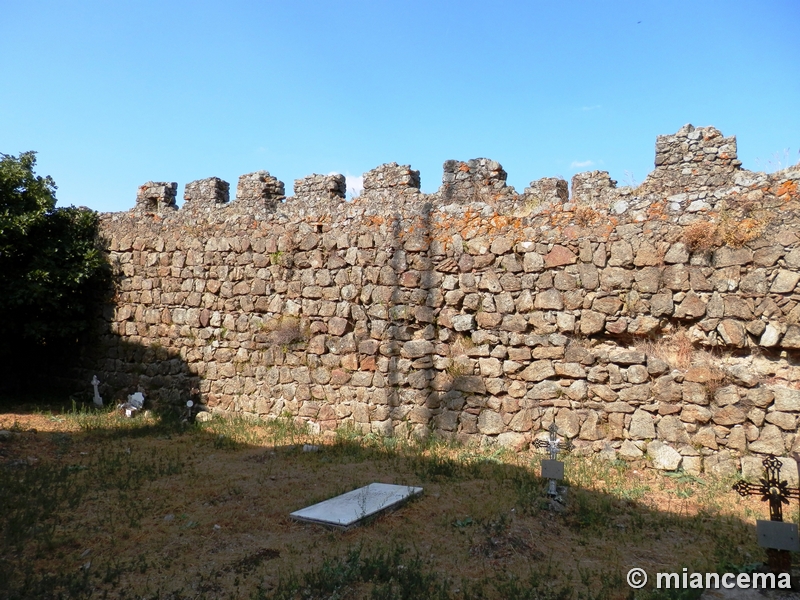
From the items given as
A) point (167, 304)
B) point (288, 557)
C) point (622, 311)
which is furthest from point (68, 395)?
point (622, 311)

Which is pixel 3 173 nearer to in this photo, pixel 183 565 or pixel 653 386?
pixel 183 565

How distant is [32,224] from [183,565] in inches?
336

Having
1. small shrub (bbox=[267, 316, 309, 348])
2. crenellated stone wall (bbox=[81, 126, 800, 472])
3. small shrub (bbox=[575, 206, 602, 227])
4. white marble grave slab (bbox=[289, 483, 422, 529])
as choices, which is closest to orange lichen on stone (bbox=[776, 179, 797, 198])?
crenellated stone wall (bbox=[81, 126, 800, 472])

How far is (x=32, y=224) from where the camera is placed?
10867 millimetres

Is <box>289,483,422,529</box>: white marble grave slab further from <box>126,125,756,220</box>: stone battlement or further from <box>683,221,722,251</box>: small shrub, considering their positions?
<box>126,125,756,220</box>: stone battlement

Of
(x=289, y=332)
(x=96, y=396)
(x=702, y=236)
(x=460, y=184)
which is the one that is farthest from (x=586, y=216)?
(x=96, y=396)

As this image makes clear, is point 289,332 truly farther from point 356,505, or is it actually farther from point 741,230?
point 741,230

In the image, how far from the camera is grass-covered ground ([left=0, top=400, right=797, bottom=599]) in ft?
14.3

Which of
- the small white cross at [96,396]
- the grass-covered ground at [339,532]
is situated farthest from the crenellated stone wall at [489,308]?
the grass-covered ground at [339,532]

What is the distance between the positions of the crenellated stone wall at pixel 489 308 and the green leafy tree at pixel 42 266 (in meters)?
0.53

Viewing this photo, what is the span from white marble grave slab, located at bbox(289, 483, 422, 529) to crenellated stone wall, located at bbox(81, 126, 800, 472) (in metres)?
2.15

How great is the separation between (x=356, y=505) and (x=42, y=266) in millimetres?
8312

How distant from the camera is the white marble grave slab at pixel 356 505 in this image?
17.8 ft

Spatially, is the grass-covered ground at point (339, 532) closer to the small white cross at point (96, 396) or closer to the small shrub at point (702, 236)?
the small shrub at point (702, 236)
